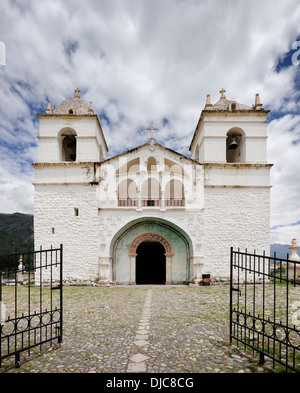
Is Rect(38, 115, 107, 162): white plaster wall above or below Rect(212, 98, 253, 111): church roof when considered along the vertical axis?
below

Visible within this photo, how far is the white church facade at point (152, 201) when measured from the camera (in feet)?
43.0

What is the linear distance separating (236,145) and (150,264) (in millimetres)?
10394

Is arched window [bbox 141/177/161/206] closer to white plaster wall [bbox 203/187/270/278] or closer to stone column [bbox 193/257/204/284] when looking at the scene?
white plaster wall [bbox 203/187/270/278]

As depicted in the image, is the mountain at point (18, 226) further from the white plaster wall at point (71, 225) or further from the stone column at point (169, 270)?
the stone column at point (169, 270)

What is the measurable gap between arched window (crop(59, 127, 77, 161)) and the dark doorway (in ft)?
27.3

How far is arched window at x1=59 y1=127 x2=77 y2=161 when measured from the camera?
49.2 ft

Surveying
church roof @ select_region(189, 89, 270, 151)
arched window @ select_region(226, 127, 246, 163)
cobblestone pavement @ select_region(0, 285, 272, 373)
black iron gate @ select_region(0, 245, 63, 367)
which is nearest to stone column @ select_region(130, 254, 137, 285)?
black iron gate @ select_region(0, 245, 63, 367)

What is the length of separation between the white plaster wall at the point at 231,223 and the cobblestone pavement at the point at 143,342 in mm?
4548

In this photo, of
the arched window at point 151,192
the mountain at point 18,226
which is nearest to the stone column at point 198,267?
the arched window at point 151,192

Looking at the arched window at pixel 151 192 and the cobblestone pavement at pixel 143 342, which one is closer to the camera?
the cobblestone pavement at pixel 143 342

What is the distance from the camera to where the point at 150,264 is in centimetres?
1733

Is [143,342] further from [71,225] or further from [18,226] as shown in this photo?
[18,226]
